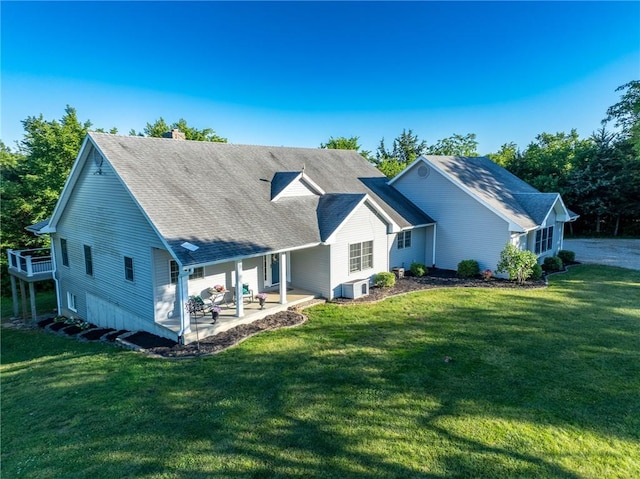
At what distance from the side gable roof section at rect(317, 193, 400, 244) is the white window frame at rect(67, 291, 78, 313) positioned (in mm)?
11846

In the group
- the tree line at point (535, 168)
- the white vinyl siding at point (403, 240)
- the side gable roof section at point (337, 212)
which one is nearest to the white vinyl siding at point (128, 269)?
the side gable roof section at point (337, 212)

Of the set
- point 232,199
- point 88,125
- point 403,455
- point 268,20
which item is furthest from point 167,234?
point 88,125

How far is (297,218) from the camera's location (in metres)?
15.2

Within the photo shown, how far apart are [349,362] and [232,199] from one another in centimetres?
811

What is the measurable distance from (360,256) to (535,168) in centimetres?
2853

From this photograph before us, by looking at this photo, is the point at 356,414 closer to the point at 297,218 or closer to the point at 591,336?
the point at 591,336

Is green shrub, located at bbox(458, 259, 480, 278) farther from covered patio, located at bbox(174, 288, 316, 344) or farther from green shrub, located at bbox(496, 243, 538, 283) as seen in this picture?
covered patio, located at bbox(174, 288, 316, 344)

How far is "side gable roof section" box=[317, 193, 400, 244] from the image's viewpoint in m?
14.6

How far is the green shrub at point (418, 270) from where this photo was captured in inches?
727

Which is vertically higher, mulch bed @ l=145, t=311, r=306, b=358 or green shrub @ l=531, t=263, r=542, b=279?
green shrub @ l=531, t=263, r=542, b=279

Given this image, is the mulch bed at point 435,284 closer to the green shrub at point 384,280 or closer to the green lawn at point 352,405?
the green shrub at point 384,280

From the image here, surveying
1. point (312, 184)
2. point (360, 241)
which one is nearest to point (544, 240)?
point (360, 241)

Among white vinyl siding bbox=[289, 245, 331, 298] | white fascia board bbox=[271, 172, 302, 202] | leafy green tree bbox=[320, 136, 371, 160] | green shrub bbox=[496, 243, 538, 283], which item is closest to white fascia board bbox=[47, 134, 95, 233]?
white fascia board bbox=[271, 172, 302, 202]

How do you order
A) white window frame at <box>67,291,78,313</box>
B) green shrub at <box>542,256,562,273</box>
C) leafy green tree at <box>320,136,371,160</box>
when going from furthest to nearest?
leafy green tree at <box>320,136,371,160</box>, green shrub at <box>542,256,562,273</box>, white window frame at <box>67,291,78,313</box>
